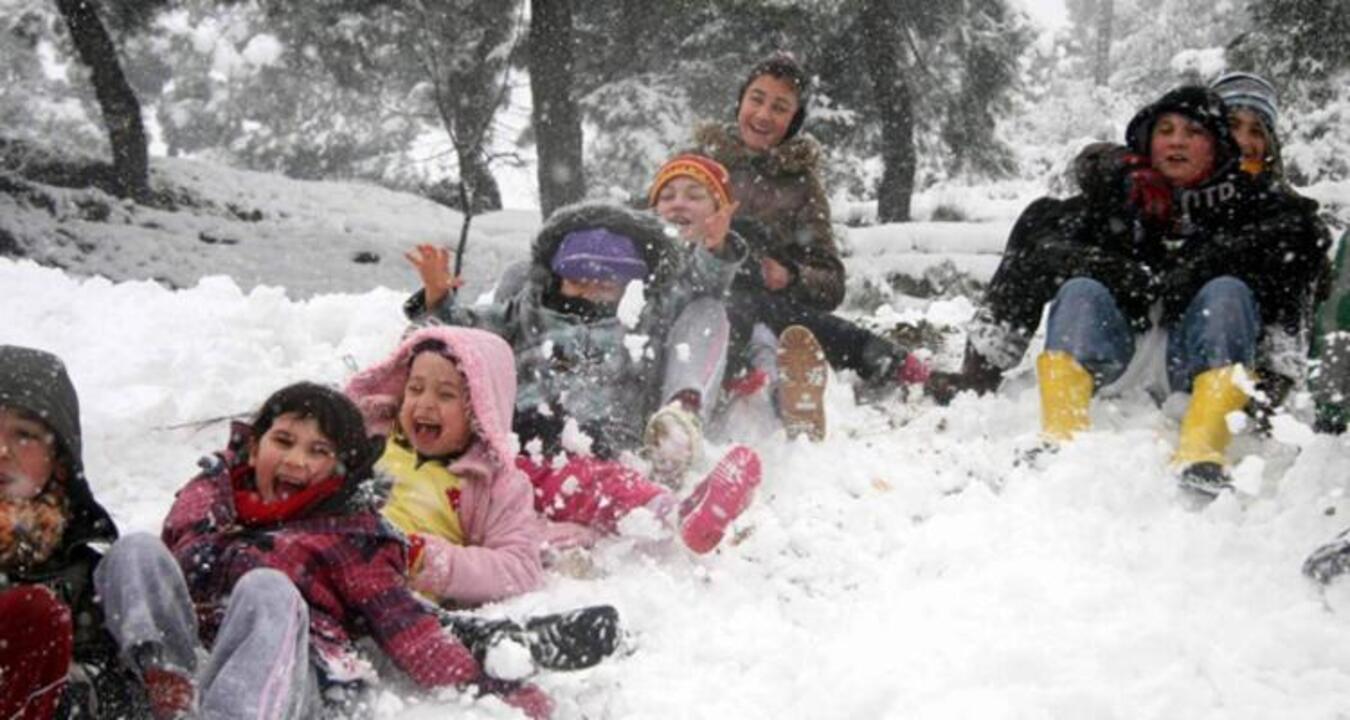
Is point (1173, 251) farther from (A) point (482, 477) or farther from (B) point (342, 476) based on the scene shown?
(B) point (342, 476)

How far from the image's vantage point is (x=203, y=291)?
520cm

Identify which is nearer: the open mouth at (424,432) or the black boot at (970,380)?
the open mouth at (424,432)

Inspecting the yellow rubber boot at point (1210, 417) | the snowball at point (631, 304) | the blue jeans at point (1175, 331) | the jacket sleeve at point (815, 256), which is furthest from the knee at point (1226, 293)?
the snowball at point (631, 304)

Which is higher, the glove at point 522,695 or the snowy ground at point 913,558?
the snowy ground at point 913,558

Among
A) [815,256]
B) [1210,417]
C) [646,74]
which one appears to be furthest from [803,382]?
[646,74]

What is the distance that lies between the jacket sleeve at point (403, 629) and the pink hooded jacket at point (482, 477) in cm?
34

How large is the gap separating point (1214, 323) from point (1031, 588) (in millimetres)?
1482

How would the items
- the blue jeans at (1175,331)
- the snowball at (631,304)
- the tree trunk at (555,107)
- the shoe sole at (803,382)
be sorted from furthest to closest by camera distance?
1. the tree trunk at (555,107)
2. the shoe sole at (803,382)
3. the snowball at (631,304)
4. the blue jeans at (1175,331)

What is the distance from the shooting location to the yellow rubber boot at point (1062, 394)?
369cm

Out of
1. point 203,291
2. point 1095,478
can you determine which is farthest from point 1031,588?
point 203,291

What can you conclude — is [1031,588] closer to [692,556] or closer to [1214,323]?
[692,556]

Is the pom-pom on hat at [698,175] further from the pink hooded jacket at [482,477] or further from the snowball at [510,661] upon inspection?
the snowball at [510,661]

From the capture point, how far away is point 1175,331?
3941mm

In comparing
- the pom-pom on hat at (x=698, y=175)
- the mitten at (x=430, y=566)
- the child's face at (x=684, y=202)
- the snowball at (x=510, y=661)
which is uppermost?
the pom-pom on hat at (x=698, y=175)
